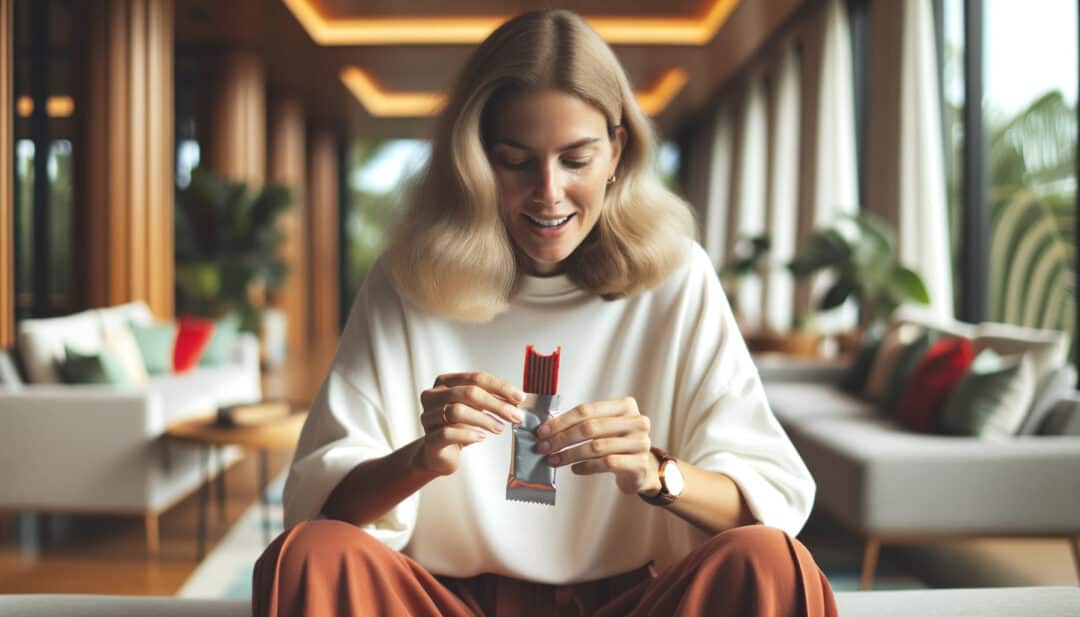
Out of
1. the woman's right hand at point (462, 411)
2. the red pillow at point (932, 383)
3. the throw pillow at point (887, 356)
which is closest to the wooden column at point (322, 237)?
the throw pillow at point (887, 356)

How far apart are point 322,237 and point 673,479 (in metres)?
13.8

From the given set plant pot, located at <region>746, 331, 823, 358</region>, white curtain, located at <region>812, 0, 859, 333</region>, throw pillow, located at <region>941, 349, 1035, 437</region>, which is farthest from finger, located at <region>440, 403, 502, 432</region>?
white curtain, located at <region>812, 0, 859, 333</region>

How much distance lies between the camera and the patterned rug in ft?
9.94

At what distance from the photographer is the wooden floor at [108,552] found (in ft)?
9.99

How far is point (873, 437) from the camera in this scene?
3359 mm

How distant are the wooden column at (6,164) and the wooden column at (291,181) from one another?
6.25m

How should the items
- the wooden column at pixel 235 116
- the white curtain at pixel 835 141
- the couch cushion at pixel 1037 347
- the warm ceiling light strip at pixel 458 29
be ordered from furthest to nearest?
1. the wooden column at pixel 235 116
2. the warm ceiling light strip at pixel 458 29
3. the white curtain at pixel 835 141
4. the couch cushion at pixel 1037 347

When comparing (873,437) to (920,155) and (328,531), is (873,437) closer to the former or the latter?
(328,531)

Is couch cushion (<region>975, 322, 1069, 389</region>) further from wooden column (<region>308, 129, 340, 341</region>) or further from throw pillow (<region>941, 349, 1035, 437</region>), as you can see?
wooden column (<region>308, 129, 340, 341</region>)

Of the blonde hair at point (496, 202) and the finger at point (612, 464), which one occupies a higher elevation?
the blonde hair at point (496, 202)

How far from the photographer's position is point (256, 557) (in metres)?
3.38

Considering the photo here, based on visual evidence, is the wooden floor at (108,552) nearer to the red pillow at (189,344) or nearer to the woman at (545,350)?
the red pillow at (189,344)

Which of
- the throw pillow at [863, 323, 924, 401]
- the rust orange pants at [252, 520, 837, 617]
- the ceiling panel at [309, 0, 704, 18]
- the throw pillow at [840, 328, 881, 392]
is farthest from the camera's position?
the ceiling panel at [309, 0, 704, 18]

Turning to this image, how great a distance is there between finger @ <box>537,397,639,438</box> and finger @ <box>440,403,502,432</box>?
0.06m
